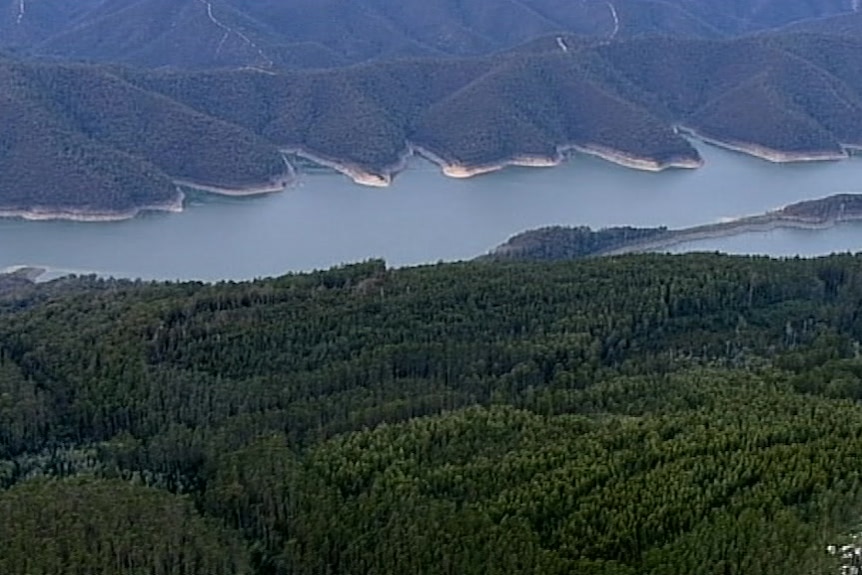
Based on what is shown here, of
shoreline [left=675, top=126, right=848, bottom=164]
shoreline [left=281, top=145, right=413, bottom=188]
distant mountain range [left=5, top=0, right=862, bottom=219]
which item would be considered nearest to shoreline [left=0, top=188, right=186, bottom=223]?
distant mountain range [left=5, top=0, right=862, bottom=219]

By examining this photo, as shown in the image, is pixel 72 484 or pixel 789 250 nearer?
pixel 72 484

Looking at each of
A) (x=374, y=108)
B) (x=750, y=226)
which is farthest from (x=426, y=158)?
(x=750, y=226)

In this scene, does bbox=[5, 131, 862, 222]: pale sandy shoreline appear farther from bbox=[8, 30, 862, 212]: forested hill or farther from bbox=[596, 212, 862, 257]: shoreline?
bbox=[596, 212, 862, 257]: shoreline

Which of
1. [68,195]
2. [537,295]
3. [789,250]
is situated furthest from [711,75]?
[537,295]

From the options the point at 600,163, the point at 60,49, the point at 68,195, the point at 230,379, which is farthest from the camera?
the point at 60,49

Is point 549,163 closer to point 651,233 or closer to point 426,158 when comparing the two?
point 426,158

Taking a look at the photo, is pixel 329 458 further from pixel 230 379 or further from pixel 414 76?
pixel 414 76

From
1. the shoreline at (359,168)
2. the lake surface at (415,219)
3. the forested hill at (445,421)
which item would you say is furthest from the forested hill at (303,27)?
the forested hill at (445,421)
